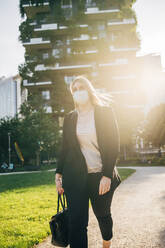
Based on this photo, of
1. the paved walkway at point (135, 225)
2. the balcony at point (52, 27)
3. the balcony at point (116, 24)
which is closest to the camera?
the paved walkway at point (135, 225)

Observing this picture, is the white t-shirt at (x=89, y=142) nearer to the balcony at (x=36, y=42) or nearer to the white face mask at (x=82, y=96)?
the white face mask at (x=82, y=96)

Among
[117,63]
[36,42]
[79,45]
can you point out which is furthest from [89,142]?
[36,42]

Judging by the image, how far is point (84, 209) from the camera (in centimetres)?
243

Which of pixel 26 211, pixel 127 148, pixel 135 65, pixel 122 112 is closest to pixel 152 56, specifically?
pixel 135 65

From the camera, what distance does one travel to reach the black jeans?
238 cm

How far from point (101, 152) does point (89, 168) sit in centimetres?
22

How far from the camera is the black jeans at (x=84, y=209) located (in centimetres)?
238

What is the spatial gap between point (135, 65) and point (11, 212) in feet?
106

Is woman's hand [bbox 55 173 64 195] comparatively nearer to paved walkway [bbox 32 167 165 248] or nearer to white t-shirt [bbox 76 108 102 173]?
white t-shirt [bbox 76 108 102 173]

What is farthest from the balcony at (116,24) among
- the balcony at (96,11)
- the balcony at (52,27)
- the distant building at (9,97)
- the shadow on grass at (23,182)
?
the distant building at (9,97)

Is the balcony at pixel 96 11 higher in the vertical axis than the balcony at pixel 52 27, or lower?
higher

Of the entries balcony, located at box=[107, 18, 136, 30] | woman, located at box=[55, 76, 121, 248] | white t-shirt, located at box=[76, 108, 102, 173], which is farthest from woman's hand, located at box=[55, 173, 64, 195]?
balcony, located at box=[107, 18, 136, 30]

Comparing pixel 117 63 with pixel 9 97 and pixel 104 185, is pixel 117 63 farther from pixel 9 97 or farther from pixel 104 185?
pixel 9 97

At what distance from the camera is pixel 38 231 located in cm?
380
